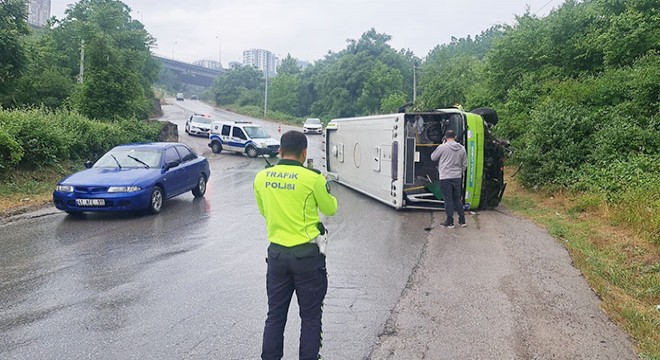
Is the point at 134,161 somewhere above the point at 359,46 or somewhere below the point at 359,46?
below

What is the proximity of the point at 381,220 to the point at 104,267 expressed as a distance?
18.1 feet

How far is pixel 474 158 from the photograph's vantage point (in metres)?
11.0

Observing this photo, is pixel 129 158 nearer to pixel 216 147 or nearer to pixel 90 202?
pixel 90 202

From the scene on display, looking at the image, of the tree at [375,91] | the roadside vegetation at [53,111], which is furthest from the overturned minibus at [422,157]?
the tree at [375,91]

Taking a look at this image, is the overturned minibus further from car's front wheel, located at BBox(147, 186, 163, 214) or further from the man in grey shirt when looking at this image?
car's front wheel, located at BBox(147, 186, 163, 214)

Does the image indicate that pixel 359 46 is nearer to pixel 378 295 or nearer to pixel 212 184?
pixel 212 184

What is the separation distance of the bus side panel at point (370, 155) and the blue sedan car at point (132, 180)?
432 centimetres

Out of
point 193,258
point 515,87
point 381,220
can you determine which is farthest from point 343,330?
point 515,87

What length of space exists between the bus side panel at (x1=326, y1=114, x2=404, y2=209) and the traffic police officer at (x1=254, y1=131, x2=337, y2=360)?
25.0 ft

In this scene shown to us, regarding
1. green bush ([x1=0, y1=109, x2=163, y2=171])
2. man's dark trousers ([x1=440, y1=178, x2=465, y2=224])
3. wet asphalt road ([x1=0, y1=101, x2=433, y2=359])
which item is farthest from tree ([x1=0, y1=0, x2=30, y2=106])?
man's dark trousers ([x1=440, y1=178, x2=465, y2=224])

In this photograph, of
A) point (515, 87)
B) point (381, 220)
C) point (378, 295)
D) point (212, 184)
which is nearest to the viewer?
point (378, 295)

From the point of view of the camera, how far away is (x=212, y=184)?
16.7m

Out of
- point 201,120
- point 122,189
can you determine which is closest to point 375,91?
point 201,120

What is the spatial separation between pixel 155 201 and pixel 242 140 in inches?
708
